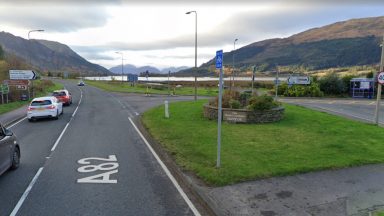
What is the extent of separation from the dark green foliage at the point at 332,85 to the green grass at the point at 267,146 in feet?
110

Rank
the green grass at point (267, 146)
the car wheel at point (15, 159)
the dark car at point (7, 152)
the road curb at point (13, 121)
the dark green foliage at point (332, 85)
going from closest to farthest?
1. the dark car at point (7, 152)
2. the green grass at point (267, 146)
3. the car wheel at point (15, 159)
4. the road curb at point (13, 121)
5. the dark green foliage at point (332, 85)

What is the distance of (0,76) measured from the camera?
136 feet

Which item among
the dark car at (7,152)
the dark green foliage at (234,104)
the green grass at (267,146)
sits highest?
the dark green foliage at (234,104)

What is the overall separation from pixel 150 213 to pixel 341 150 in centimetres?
736

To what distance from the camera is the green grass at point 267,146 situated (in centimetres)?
922

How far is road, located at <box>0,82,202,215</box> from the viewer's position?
6.93m

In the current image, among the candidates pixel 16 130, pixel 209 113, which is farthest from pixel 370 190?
pixel 16 130

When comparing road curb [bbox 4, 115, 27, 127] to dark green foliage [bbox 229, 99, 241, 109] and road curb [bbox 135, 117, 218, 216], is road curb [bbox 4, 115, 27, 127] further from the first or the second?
dark green foliage [bbox 229, 99, 241, 109]

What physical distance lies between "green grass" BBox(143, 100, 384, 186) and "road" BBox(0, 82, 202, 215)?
1.10 m

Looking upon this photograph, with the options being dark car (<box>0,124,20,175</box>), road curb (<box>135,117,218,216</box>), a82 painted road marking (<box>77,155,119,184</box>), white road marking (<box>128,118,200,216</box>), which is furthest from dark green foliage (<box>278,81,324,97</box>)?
dark car (<box>0,124,20,175</box>)

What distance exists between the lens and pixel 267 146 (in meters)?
12.0

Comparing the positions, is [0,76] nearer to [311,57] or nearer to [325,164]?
[325,164]

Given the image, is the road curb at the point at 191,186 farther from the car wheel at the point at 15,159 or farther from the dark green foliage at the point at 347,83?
the dark green foliage at the point at 347,83

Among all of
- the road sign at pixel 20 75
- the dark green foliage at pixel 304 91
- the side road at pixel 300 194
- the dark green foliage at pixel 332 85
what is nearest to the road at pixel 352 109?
the dark green foliage at pixel 304 91
